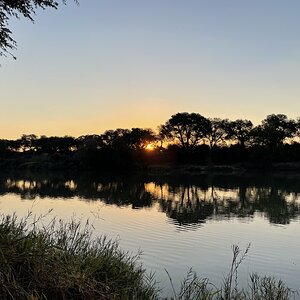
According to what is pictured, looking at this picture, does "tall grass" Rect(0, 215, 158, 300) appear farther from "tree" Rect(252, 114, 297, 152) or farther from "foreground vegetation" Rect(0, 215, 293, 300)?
"tree" Rect(252, 114, 297, 152)

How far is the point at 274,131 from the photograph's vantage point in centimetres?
10612

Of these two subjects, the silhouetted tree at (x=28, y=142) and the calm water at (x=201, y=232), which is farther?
the silhouetted tree at (x=28, y=142)

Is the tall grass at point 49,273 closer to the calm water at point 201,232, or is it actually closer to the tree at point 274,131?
the calm water at point 201,232

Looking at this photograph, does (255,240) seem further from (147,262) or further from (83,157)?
(83,157)

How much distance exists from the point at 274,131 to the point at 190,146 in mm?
20353

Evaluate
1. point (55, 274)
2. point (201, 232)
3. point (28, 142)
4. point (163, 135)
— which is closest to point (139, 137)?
point (163, 135)

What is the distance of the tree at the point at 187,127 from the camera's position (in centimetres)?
11319

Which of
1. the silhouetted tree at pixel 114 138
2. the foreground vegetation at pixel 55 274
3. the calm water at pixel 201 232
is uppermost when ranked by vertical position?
the silhouetted tree at pixel 114 138

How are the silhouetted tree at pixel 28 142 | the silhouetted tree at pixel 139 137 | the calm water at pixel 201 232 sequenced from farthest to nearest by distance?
the silhouetted tree at pixel 28 142, the silhouetted tree at pixel 139 137, the calm water at pixel 201 232

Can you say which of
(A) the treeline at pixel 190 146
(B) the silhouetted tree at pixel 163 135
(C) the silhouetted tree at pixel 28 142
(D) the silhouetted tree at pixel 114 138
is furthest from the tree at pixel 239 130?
(C) the silhouetted tree at pixel 28 142

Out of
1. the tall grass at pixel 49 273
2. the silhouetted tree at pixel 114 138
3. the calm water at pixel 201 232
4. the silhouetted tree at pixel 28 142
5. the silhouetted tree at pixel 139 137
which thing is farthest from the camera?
the silhouetted tree at pixel 28 142

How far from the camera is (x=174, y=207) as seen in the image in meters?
30.3

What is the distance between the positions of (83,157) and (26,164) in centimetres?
2841

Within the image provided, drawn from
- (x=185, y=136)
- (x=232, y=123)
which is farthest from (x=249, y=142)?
(x=185, y=136)
